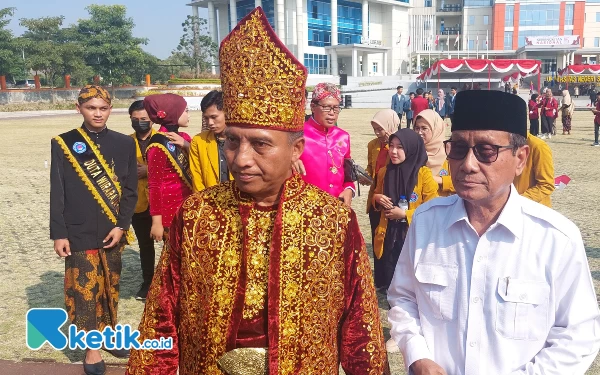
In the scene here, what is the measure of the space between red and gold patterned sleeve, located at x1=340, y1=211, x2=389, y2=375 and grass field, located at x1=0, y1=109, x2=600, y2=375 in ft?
7.35

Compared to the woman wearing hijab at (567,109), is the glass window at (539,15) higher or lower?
higher

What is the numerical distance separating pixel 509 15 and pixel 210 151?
8247cm

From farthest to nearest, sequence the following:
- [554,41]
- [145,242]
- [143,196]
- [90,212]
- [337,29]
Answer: [337,29] < [554,41] < [145,242] < [143,196] < [90,212]

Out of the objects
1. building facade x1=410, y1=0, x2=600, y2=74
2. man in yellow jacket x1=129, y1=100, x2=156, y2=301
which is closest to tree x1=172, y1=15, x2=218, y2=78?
building facade x1=410, y1=0, x2=600, y2=74

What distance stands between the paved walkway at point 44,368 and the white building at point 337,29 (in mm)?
62665

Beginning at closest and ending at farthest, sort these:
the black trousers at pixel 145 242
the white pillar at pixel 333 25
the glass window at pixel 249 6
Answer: the black trousers at pixel 145 242, the glass window at pixel 249 6, the white pillar at pixel 333 25

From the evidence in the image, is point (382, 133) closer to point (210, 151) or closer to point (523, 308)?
point (210, 151)

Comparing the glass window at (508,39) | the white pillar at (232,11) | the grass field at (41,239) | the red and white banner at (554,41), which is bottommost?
the grass field at (41,239)

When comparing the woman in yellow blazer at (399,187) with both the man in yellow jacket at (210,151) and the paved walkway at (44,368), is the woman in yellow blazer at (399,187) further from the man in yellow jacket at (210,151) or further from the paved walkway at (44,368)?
the paved walkway at (44,368)

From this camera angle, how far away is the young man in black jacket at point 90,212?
373 centimetres

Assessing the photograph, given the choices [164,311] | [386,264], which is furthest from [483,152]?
[386,264]

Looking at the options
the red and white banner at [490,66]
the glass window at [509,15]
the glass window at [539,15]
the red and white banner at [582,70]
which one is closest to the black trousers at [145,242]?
the red and white banner at [490,66]

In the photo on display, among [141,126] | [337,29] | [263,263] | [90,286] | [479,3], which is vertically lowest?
[90,286]

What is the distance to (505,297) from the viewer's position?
5.89ft
